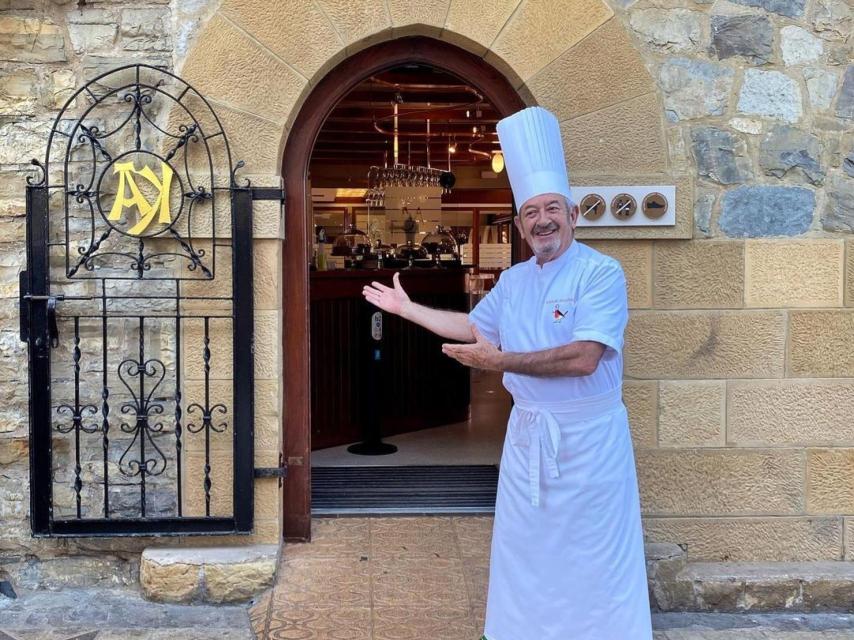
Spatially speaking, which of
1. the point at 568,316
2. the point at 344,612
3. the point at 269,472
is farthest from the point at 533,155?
the point at 344,612

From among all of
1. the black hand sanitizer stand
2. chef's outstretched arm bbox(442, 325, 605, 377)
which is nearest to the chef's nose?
chef's outstretched arm bbox(442, 325, 605, 377)

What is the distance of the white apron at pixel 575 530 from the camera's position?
2723 mm

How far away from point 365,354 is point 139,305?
2532 mm

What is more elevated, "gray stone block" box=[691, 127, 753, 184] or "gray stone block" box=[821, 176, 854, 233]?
"gray stone block" box=[691, 127, 753, 184]

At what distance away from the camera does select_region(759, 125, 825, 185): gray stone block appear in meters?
3.82

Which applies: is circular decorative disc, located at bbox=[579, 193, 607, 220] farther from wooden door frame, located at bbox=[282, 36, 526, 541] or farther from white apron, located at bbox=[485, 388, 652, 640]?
white apron, located at bbox=[485, 388, 652, 640]

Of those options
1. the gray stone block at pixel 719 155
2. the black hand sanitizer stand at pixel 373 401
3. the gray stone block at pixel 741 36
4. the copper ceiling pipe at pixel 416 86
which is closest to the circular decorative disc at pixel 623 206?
the gray stone block at pixel 719 155

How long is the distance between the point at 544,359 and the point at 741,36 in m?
2.04

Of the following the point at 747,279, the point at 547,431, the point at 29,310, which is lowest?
the point at 547,431

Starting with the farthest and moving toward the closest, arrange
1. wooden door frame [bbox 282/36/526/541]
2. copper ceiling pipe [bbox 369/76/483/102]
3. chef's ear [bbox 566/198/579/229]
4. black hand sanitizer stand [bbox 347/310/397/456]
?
copper ceiling pipe [bbox 369/76/483/102] < black hand sanitizer stand [bbox 347/310/397/456] < wooden door frame [bbox 282/36/526/541] < chef's ear [bbox 566/198/579/229]

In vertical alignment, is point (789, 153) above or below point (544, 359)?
above

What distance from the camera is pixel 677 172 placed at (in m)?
3.80

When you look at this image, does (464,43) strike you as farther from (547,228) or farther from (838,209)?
(838,209)

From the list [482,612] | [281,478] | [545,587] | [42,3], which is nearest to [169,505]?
[281,478]
